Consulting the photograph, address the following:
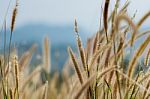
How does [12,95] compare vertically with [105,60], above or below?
below

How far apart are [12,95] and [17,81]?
2.9 inches

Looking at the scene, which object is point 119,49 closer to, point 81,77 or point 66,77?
point 81,77

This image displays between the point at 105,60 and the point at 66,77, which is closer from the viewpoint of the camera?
the point at 105,60

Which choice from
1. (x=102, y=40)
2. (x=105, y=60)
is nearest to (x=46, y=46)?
(x=102, y=40)

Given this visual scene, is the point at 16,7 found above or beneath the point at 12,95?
above

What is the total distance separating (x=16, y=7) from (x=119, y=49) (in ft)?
1.53

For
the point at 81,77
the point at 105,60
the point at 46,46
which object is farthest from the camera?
the point at 46,46

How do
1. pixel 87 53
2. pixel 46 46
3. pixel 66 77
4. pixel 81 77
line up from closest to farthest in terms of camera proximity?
pixel 81 77, pixel 87 53, pixel 46 46, pixel 66 77

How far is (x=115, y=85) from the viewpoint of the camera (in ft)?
6.00

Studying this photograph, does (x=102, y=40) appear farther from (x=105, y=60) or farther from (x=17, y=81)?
(x=17, y=81)

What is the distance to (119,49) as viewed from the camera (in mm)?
1762

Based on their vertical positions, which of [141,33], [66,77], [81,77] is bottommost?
[66,77]

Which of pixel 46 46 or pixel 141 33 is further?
pixel 46 46

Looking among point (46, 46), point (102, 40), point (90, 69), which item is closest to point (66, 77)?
point (46, 46)
